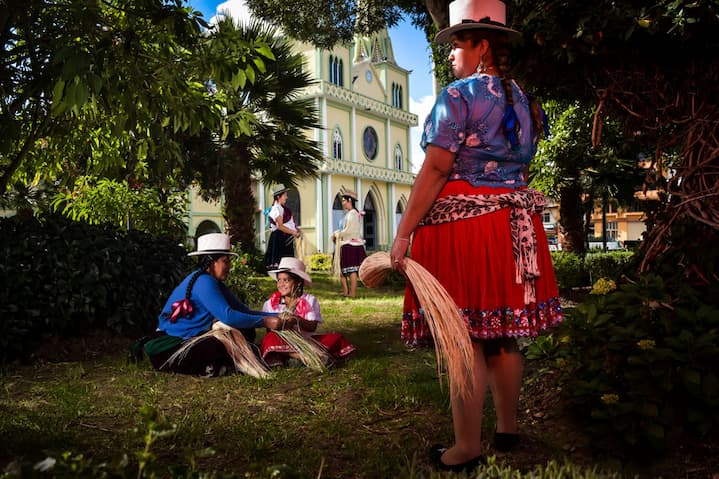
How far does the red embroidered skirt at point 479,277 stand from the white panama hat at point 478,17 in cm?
70

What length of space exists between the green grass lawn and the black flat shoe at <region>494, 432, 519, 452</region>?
15 cm

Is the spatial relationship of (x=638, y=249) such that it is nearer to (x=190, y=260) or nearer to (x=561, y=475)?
(x=561, y=475)

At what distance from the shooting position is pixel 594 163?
479 inches

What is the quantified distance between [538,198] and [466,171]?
42cm

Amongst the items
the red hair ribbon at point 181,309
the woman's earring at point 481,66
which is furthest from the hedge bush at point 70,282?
the woman's earring at point 481,66

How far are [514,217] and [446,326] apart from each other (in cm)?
63

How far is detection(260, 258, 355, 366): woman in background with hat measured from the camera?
5109mm

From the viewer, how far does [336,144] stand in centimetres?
3238

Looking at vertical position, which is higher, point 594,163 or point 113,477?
point 594,163

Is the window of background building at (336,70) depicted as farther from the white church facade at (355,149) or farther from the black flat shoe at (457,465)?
the black flat shoe at (457,465)

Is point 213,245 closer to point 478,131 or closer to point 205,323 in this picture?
point 205,323

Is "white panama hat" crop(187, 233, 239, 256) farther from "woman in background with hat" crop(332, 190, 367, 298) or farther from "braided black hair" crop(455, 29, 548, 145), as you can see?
"woman in background with hat" crop(332, 190, 367, 298)

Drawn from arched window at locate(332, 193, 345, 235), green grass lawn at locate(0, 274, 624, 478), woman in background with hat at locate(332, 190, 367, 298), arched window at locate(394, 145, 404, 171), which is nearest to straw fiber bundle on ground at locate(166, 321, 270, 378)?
green grass lawn at locate(0, 274, 624, 478)

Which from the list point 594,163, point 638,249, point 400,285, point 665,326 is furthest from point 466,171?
point 400,285
